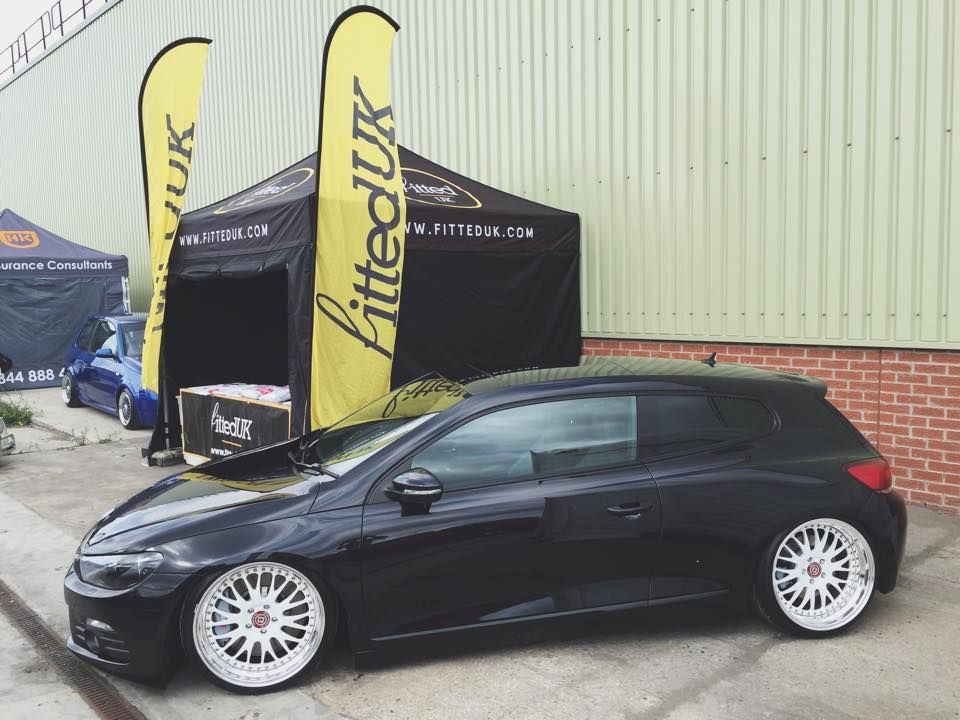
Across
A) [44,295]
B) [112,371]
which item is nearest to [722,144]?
[112,371]

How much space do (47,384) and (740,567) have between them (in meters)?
16.1

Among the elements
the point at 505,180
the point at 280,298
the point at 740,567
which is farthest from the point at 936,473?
the point at 280,298

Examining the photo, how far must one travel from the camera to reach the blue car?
1148 cm

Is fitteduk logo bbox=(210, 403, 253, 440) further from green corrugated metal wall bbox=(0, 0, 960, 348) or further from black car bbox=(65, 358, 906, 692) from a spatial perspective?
green corrugated metal wall bbox=(0, 0, 960, 348)

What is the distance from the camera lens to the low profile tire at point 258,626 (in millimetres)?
3713

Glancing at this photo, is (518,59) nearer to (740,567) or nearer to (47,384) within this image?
(740,567)

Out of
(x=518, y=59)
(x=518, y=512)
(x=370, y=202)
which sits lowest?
(x=518, y=512)

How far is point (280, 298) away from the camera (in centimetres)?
1026

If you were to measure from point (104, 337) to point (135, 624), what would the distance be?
1010cm

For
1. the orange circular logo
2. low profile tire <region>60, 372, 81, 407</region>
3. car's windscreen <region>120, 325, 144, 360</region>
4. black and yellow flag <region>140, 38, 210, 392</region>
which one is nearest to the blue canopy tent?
the orange circular logo

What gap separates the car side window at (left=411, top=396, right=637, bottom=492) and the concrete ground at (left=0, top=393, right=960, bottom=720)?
754mm

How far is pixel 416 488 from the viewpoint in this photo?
12.3 feet

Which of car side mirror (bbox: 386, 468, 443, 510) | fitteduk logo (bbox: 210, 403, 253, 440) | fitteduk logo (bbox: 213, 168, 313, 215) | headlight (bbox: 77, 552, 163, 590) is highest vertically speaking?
fitteduk logo (bbox: 213, 168, 313, 215)

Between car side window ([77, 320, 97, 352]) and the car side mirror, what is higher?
car side window ([77, 320, 97, 352])
